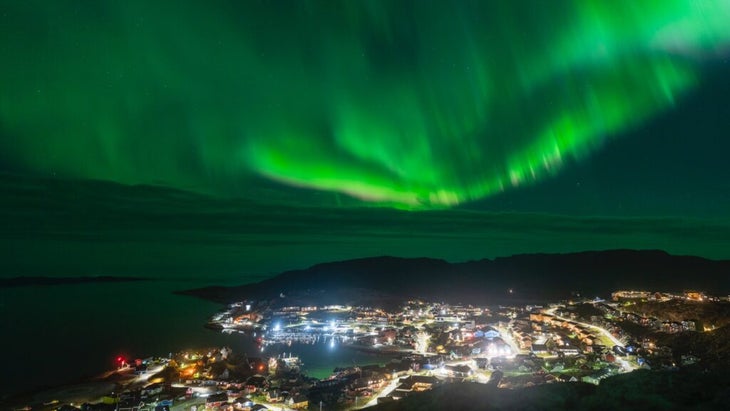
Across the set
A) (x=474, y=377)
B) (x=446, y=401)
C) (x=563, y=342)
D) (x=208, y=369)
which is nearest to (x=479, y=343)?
(x=563, y=342)

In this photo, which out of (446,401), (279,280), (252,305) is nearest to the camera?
(446,401)

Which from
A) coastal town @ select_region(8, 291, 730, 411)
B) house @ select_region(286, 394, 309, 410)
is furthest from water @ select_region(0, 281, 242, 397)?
house @ select_region(286, 394, 309, 410)

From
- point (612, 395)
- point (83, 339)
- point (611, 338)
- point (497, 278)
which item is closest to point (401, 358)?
point (611, 338)

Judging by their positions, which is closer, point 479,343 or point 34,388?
point 34,388

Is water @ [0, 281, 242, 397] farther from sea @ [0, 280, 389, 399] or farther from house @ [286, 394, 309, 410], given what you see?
house @ [286, 394, 309, 410]

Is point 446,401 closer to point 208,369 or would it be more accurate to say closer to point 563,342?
point 208,369

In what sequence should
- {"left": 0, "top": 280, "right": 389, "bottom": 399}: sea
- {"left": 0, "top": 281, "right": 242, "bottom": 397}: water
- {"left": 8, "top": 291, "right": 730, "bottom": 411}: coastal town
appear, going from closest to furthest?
{"left": 8, "top": 291, "right": 730, "bottom": 411}: coastal town, {"left": 0, "top": 280, "right": 389, "bottom": 399}: sea, {"left": 0, "top": 281, "right": 242, "bottom": 397}: water

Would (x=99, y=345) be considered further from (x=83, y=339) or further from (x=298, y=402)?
(x=298, y=402)
